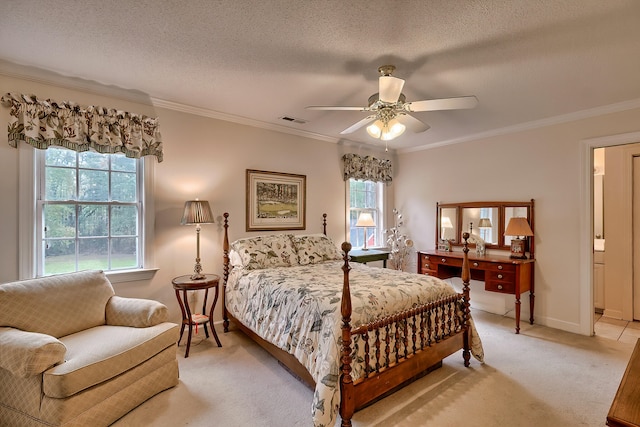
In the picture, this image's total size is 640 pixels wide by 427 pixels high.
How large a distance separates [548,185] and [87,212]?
5.13m

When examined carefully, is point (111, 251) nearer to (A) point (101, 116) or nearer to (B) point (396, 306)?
(A) point (101, 116)

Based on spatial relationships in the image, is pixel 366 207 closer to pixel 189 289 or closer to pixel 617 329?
pixel 189 289

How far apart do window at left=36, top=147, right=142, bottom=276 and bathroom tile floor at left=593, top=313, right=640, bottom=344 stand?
5260 mm

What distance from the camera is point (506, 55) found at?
7.64ft

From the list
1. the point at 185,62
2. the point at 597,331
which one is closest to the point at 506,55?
the point at 185,62

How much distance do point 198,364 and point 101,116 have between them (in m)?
2.48

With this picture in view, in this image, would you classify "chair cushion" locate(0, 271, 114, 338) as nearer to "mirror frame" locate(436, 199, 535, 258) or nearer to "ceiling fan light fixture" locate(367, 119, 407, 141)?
"ceiling fan light fixture" locate(367, 119, 407, 141)

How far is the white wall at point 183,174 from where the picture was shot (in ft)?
8.55

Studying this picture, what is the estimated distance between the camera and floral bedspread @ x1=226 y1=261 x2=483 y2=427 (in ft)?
6.36

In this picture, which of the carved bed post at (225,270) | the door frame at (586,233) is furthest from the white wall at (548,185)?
the carved bed post at (225,270)

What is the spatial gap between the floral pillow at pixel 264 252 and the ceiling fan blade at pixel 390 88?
6.86 feet

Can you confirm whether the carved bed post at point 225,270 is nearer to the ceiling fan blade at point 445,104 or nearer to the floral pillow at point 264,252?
the floral pillow at point 264,252

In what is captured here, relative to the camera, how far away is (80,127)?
2834 mm

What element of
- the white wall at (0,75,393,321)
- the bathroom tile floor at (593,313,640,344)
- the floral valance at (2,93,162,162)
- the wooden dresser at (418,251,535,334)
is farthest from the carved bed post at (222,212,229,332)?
the bathroom tile floor at (593,313,640,344)
